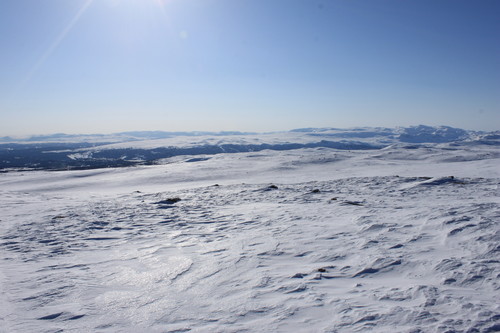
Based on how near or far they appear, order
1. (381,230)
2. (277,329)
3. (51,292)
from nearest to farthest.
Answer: (277,329) < (51,292) < (381,230)

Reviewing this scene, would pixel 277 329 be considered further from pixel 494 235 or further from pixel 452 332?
pixel 494 235

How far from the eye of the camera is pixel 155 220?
11.1 meters

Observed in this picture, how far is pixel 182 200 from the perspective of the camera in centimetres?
1501

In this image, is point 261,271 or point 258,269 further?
point 258,269

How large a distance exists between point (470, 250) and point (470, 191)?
33.5ft

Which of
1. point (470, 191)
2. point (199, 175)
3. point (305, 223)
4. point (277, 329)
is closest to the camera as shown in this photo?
point (277, 329)

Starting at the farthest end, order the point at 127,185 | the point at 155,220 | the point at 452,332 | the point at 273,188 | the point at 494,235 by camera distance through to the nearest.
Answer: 1. the point at 127,185
2. the point at 273,188
3. the point at 155,220
4. the point at 494,235
5. the point at 452,332

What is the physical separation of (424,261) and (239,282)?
3626 mm

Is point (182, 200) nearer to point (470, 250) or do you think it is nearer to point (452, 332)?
point (470, 250)

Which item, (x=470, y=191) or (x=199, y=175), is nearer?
(x=470, y=191)

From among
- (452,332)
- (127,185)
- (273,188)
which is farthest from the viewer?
(127,185)

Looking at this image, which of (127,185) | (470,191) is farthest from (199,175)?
(470,191)

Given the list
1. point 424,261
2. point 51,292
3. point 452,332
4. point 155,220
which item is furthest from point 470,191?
point 51,292

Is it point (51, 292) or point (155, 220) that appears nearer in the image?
point (51, 292)
